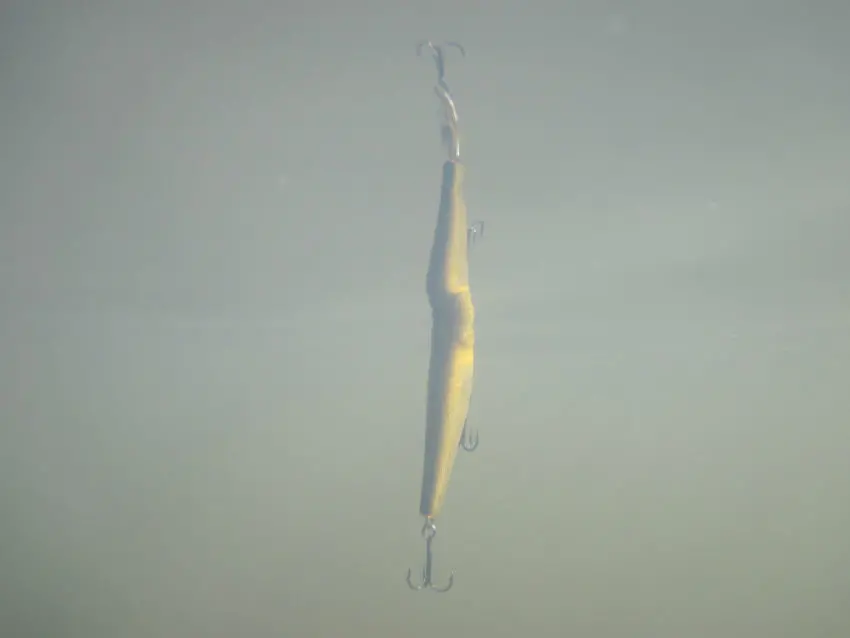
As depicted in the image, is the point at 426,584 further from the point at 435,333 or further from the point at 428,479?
the point at 435,333

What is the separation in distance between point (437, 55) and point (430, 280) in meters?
0.39

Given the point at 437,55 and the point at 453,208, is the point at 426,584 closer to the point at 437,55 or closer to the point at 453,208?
the point at 453,208

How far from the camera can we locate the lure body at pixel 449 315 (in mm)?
788

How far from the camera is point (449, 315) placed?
785mm

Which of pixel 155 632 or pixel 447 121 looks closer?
pixel 447 121

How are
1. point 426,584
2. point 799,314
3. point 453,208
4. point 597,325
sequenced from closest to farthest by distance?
point 453,208, point 426,584, point 799,314, point 597,325

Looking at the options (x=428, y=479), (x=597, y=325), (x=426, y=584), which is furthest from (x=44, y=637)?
(x=597, y=325)

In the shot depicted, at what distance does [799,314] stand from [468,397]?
205cm

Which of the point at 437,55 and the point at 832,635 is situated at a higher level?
the point at 437,55

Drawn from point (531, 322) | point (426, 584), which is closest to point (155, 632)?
point (426, 584)

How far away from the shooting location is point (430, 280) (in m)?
0.79

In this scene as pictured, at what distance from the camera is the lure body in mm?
788

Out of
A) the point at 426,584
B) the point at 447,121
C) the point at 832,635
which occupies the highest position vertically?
the point at 447,121

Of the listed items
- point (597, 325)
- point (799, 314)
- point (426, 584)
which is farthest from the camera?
point (597, 325)
